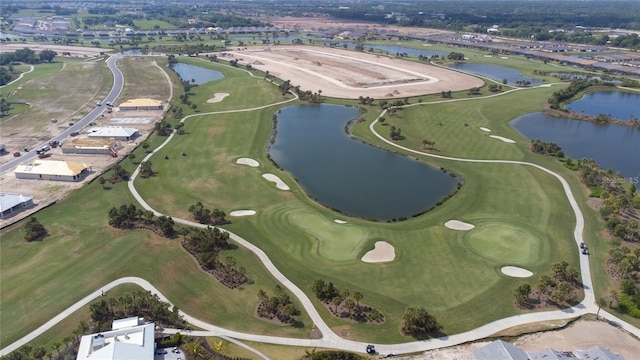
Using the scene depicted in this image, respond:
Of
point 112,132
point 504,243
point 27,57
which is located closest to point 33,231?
point 112,132

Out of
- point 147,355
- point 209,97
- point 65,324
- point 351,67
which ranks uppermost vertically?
point 351,67

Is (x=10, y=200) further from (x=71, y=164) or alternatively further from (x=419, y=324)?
(x=419, y=324)

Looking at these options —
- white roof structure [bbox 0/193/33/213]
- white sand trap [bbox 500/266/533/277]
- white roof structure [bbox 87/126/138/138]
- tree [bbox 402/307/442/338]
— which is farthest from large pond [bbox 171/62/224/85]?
tree [bbox 402/307/442/338]

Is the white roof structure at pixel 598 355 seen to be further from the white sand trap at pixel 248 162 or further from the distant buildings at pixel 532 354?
the white sand trap at pixel 248 162

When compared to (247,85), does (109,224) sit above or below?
below

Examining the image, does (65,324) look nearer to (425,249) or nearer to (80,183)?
(80,183)

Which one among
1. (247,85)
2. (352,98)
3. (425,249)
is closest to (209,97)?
(247,85)
